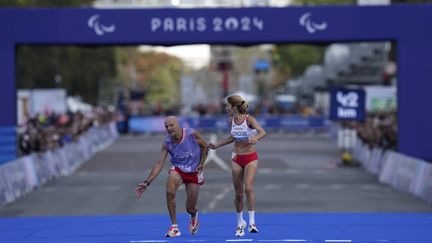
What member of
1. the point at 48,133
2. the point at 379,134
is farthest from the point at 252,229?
the point at 48,133

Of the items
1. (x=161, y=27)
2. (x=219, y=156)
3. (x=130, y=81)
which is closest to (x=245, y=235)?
(x=161, y=27)

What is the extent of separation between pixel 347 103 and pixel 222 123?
29707 mm

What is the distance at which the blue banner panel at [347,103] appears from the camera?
3241cm

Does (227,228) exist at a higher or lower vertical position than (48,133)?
lower

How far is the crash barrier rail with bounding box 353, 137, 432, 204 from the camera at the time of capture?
21791 mm

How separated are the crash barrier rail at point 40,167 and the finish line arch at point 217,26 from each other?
1.32m

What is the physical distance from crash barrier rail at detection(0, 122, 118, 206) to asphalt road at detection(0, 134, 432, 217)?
0.32 meters

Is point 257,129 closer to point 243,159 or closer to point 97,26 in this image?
point 243,159

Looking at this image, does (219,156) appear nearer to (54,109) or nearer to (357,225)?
(54,109)

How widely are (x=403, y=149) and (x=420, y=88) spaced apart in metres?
1.79

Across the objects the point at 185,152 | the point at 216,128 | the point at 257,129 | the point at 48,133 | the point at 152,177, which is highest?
the point at 257,129

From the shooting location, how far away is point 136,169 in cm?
3384

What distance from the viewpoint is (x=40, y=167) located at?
28141 millimetres

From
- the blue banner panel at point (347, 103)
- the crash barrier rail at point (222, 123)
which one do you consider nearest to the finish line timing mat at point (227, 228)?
the blue banner panel at point (347, 103)
